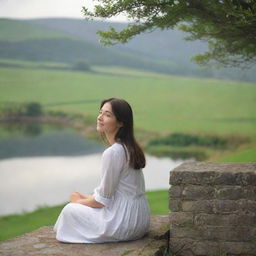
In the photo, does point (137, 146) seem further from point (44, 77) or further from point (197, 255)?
point (44, 77)

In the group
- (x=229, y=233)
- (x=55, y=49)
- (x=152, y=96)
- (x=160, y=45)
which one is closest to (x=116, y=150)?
(x=229, y=233)

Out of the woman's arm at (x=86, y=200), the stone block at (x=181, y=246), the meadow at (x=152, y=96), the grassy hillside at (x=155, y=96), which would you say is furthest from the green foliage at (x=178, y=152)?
the woman's arm at (x=86, y=200)

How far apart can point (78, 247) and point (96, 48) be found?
22.6 metres

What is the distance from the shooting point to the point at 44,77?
23688mm

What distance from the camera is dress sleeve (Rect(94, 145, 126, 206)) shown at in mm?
4551

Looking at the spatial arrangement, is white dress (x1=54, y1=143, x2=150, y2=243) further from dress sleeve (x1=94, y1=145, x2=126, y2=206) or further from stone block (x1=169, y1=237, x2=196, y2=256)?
stone block (x1=169, y1=237, x2=196, y2=256)

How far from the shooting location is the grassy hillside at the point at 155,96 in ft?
72.8

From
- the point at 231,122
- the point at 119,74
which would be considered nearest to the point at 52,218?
the point at 231,122

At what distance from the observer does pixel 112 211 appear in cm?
467

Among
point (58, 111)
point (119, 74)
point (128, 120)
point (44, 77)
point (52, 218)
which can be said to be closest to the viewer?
point (128, 120)

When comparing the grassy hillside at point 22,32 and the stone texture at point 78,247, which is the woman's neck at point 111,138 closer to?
the stone texture at point 78,247

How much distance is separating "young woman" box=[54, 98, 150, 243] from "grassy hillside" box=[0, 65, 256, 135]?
1685 centimetres

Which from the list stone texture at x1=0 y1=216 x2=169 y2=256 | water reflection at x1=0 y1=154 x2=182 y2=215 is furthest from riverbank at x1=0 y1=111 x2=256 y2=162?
stone texture at x1=0 y1=216 x2=169 y2=256

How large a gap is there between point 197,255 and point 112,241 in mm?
834
